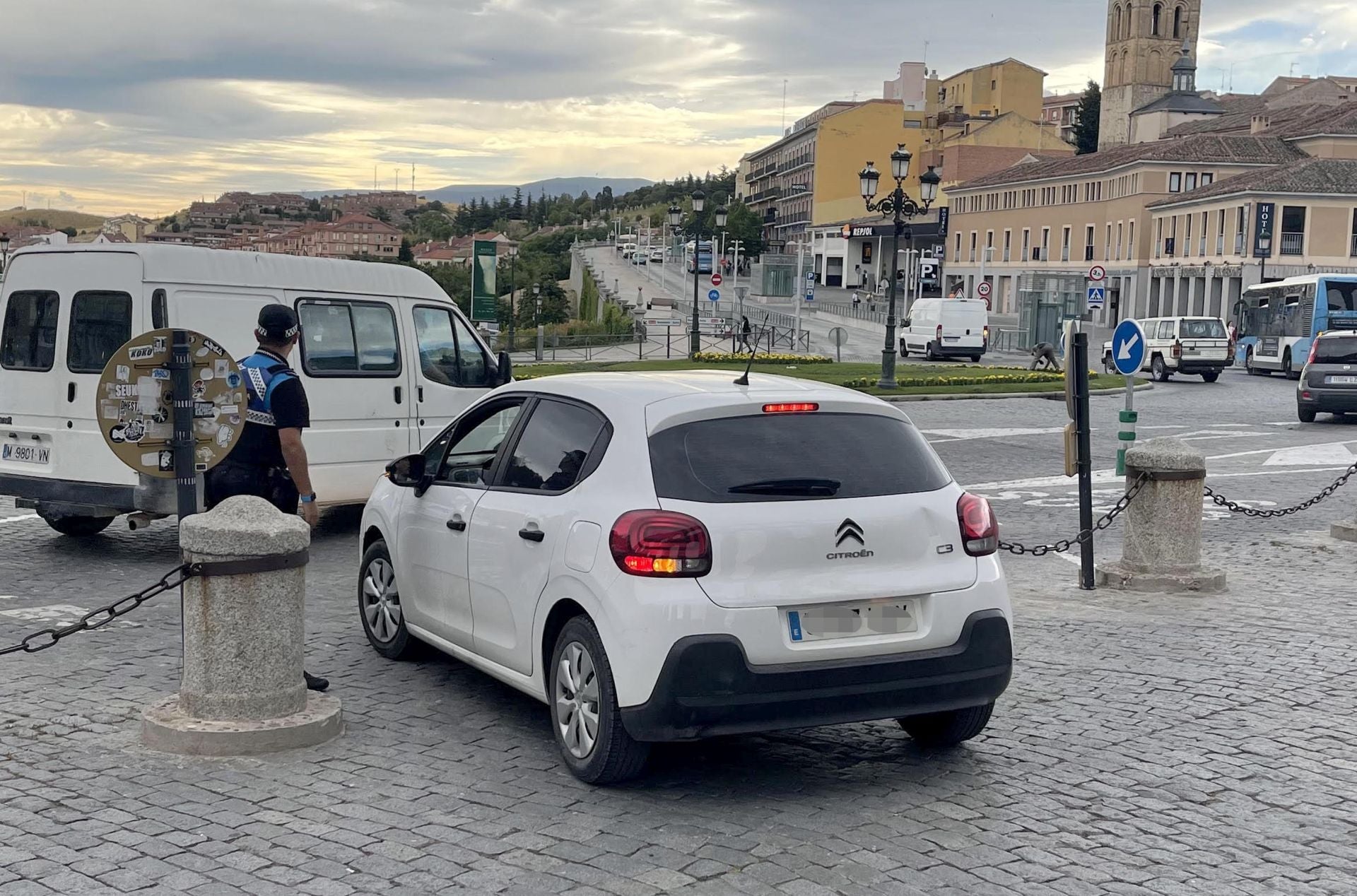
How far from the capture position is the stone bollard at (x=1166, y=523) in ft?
33.6

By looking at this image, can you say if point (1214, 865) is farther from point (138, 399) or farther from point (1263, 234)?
point (1263, 234)

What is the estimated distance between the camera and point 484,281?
3416 cm

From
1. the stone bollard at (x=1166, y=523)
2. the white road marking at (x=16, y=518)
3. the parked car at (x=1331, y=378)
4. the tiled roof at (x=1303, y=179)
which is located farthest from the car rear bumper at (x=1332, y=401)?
the tiled roof at (x=1303, y=179)

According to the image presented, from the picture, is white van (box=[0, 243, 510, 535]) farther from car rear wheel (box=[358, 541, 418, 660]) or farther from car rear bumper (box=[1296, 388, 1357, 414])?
car rear bumper (box=[1296, 388, 1357, 414])

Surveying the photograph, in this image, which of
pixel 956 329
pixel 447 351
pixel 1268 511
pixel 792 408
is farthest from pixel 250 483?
pixel 956 329

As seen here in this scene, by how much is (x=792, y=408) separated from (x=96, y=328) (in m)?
6.86

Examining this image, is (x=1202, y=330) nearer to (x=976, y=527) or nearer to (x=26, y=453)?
(x=26, y=453)

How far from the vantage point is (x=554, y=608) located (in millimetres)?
5812

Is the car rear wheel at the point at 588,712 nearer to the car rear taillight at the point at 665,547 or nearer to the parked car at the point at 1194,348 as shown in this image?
the car rear taillight at the point at 665,547

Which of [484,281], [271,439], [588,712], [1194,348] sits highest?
[484,281]

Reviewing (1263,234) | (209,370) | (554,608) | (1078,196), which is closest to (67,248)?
(209,370)

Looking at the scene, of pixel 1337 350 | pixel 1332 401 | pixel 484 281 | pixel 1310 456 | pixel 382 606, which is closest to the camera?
pixel 382 606

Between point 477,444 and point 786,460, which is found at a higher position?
point 786,460

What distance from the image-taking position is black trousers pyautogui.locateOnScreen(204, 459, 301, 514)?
24.2 ft
